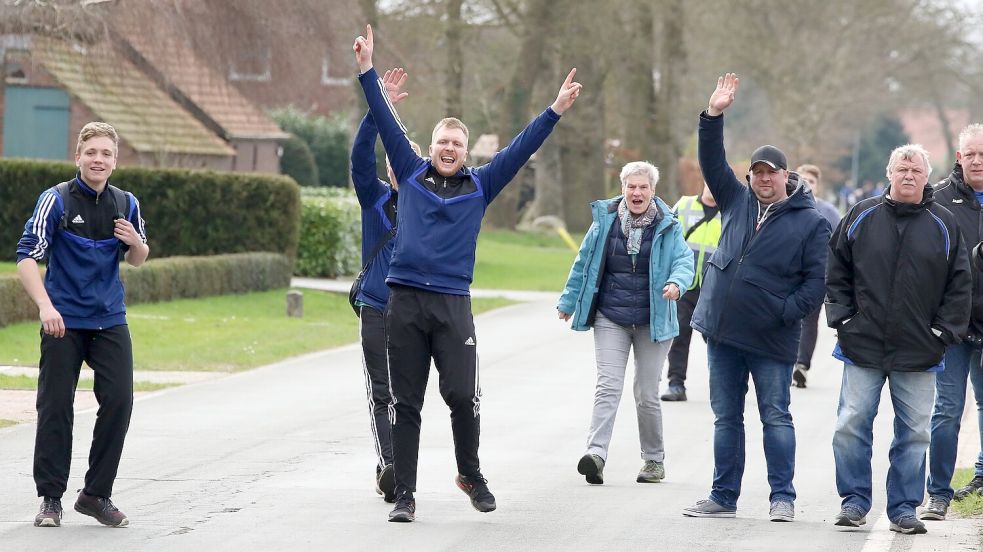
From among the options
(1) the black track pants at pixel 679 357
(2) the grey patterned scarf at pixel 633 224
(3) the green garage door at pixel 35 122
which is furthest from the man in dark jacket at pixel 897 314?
(3) the green garage door at pixel 35 122

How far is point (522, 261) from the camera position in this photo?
125ft

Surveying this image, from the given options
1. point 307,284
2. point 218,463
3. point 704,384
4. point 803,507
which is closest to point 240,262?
point 307,284

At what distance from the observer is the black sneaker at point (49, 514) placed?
25.8 ft

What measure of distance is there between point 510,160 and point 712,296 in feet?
4.30

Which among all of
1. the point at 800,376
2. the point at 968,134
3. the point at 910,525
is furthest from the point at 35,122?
the point at 910,525

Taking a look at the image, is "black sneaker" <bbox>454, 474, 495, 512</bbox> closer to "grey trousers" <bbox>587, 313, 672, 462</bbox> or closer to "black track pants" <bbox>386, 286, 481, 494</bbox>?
"black track pants" <bbox>386, 286, 481, 494</bbox>

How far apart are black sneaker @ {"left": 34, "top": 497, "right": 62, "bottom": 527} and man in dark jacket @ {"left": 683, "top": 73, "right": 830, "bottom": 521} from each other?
306cm

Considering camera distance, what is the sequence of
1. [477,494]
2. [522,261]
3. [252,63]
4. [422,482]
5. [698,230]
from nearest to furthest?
[477,494] < [422,482] < [698,230] < [252,63] < [522,261]

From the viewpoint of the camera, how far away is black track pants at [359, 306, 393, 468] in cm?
886

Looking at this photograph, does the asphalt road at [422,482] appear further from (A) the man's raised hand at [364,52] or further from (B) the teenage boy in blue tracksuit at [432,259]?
(A) the man's raised hand at [364,52]

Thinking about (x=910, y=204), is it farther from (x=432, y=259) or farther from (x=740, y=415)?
(x=432, y=259)

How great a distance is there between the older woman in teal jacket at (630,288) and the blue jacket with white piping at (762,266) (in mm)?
1268

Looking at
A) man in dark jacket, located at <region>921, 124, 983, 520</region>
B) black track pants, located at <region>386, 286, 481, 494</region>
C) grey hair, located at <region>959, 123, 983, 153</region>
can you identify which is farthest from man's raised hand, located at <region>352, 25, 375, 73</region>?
grey hair, located at <region>959, 123, 983, 153</region>

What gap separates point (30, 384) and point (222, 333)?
16.8 feet
